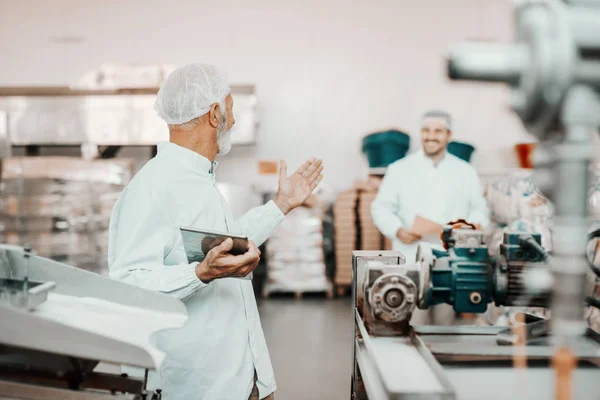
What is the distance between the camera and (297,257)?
258 inches

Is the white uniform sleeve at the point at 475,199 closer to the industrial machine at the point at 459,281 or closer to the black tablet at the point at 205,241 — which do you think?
the industrial machine at the point at 459,281

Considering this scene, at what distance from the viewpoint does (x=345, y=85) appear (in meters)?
7.46

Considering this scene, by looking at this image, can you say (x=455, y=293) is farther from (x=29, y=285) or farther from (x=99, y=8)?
(x=99, y=8)

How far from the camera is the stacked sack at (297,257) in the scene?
6.55 metres

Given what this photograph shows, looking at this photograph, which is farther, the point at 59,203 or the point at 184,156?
the point at 59,203

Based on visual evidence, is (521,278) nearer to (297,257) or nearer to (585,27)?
(585,27)

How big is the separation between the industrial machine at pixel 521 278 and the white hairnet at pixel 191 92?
0.77 metres

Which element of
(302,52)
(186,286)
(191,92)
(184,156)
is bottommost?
(186,286)

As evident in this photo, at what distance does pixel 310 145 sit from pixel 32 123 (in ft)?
11.1

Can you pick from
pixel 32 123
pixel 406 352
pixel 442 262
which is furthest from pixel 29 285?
pixel 32 123

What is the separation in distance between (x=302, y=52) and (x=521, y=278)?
636 cm

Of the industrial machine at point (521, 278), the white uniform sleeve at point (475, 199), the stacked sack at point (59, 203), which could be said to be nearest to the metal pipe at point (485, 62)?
the industrial machine at point (521, 278)

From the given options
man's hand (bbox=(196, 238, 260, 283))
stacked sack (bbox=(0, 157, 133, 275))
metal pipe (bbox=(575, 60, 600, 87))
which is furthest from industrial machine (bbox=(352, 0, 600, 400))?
stacked sack (bbox=(0, 157, 133, 275))

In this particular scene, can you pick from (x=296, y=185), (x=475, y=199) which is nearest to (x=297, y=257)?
(x=475, y=199)
